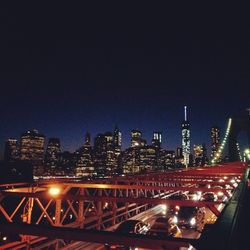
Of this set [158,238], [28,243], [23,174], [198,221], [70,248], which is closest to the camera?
[158,238]

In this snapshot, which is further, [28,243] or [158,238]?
[28,243]

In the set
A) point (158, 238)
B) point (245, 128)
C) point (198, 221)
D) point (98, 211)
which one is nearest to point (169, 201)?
point (158, 238)

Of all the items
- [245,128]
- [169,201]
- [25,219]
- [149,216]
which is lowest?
[149,216]

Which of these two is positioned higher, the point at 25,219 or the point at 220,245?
the point at 220,245

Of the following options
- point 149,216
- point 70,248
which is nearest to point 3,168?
point 149,216

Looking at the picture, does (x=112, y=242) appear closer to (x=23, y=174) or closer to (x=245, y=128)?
(x=245, y=128)

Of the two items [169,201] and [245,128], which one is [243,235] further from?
[245,128]

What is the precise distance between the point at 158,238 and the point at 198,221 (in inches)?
678

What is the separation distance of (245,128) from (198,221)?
256 ft

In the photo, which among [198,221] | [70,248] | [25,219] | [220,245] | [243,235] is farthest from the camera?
[198,221]

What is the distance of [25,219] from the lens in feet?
36.0

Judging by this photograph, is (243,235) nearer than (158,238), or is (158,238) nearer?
(158,238)

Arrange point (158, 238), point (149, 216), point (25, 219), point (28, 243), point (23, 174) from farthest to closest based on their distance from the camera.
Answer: point (23, 174)
point (149, 216)
point (25, 219)
point (28, 243)
point (158, 238)

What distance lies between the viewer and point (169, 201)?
7.91 metres
